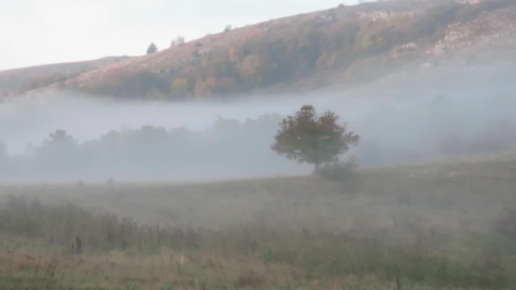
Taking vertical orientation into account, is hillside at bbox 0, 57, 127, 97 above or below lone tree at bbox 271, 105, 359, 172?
above

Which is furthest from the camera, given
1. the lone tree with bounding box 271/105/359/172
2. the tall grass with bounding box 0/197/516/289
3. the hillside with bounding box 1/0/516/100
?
the hillside with bounding box 1/0/516/100

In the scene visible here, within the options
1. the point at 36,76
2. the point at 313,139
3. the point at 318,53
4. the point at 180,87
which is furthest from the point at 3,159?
the point at 318,53

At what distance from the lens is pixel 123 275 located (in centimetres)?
1337

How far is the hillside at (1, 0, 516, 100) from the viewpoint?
500 feet

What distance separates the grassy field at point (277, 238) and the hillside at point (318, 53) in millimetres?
113727

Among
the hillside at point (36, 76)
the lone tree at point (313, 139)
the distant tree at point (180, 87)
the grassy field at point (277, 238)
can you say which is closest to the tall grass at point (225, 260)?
the grassy field at point (277, 238)

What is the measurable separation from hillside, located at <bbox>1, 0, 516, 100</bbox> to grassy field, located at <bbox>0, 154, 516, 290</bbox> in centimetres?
11373

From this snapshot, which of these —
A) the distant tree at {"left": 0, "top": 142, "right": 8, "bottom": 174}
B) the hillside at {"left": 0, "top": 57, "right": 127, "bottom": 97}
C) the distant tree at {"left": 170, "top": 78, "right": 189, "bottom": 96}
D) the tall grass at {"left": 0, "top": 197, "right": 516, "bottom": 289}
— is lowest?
the distant tree at {"left": 0, "top": 142, "right": 8, "bottom": 174}

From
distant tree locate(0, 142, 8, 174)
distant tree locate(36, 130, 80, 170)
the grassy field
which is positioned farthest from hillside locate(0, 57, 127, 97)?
the grassy field

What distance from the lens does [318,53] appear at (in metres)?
170

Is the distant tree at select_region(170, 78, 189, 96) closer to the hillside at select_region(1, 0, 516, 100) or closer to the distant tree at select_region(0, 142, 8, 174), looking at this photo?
the hillside at select_region(1, 0, 516, 100)

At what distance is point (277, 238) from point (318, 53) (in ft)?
500

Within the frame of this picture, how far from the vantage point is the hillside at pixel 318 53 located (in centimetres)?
15238

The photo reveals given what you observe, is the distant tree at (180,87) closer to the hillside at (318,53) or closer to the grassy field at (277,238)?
the hillside at (318,53)
